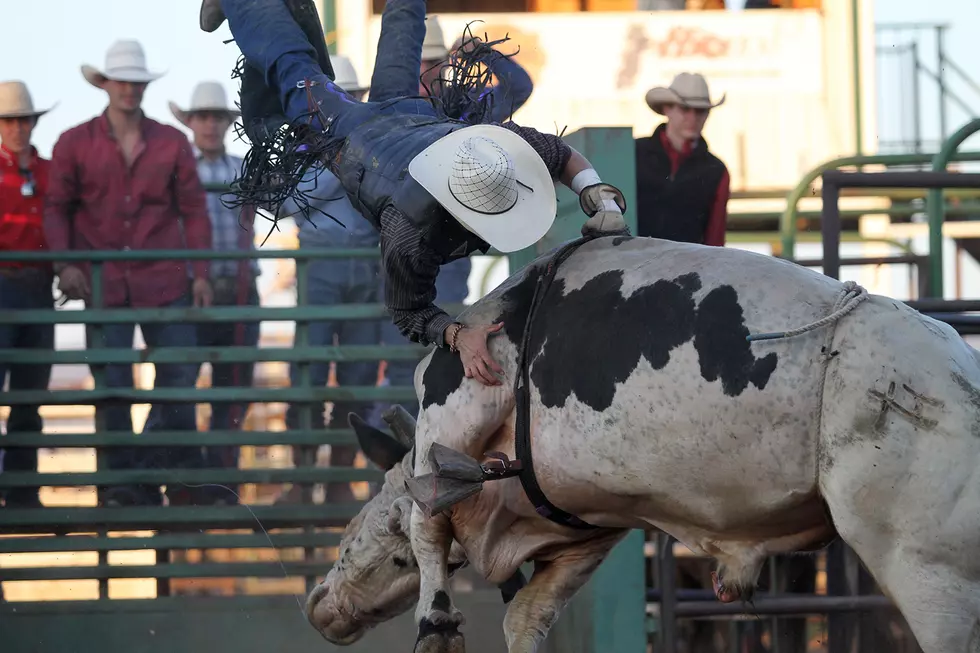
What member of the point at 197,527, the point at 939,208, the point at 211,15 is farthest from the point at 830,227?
the point at 197,527

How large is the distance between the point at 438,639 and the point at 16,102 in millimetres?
3440

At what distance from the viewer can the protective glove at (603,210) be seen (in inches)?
168

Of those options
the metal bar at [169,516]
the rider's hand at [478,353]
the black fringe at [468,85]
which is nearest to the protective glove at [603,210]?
the rider's hand at [478,353]

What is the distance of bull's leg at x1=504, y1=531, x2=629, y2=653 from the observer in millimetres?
4594

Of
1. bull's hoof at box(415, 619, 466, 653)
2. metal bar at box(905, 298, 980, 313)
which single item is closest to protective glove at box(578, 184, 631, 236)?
bull's hoof at box(415, 619, 466, 653)

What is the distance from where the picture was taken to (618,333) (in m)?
3.90

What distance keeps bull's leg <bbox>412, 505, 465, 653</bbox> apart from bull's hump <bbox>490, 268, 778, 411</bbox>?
0.65 m

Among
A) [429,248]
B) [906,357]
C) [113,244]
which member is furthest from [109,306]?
[906,357]

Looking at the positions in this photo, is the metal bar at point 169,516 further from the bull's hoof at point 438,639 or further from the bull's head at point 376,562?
the bull's hoof at point 438,639

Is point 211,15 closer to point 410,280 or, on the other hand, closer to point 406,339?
point 406,339

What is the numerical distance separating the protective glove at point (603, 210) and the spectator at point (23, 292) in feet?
9.28

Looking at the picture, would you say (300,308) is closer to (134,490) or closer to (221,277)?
(221,277)

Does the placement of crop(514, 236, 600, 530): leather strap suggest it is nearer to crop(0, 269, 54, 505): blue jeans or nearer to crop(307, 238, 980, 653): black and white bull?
crop(307, 238, 980, 653): black and white bull

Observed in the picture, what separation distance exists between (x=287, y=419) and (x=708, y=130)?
4.57 metres
